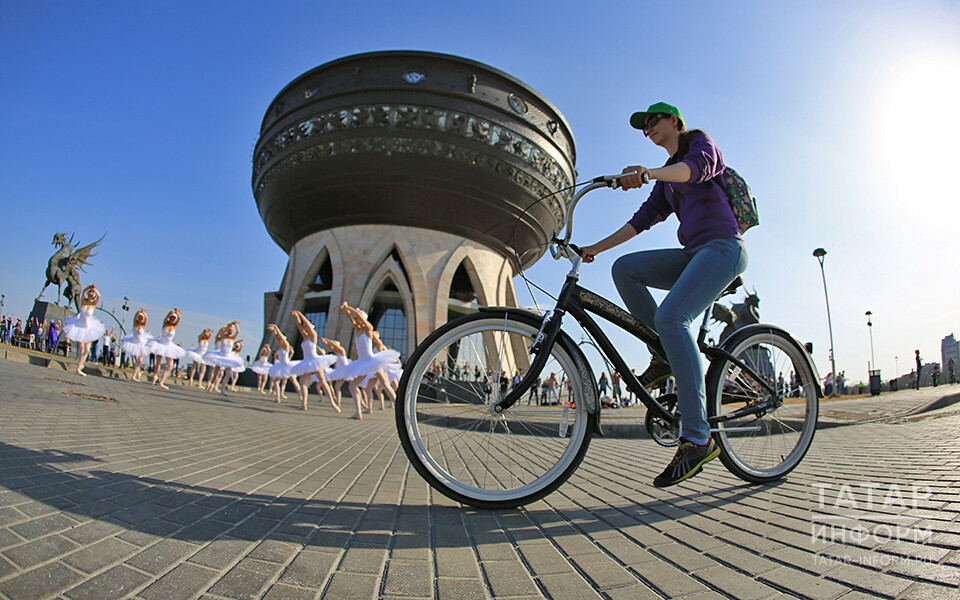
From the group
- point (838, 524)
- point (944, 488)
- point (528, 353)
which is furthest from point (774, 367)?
point (528, 353)

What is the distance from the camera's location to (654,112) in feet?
10.3

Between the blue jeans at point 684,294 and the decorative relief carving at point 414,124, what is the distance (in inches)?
925

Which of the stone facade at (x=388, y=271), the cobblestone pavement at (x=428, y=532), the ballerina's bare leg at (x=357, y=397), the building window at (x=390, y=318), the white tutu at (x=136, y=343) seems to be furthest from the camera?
the building window at (x=390, y=318)

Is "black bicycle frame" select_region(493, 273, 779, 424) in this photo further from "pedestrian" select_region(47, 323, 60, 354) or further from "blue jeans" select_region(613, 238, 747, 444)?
"pedestrian" select_region(47, 323, 60, 354)

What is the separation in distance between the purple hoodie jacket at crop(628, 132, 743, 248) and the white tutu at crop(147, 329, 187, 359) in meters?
16.6

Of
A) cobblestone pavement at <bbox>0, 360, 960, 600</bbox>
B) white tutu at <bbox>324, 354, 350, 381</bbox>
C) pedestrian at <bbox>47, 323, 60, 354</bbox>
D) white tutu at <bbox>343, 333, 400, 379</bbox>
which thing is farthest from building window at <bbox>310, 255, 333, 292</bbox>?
cobblestone pavement at <bbox>0, 360, 960, 600</bbox>

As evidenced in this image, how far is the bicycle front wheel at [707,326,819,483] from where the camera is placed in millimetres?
3012

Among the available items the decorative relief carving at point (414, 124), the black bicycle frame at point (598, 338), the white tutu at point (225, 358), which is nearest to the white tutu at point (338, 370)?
the white tutu at point (225, 358)

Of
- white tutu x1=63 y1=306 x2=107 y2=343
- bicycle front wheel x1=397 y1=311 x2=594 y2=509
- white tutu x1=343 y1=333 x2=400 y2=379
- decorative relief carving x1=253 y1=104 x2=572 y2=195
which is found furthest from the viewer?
decorative relief carving x1=253 y1=104 x2=572 y2=195

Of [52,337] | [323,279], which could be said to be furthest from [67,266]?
[323,279]

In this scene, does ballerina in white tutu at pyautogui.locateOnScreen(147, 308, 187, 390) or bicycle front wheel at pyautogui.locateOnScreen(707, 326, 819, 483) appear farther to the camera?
ballerina in white tutu at pyautogui.locateOnScreen(147, 308, 187, 390)

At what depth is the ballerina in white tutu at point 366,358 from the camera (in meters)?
11.0

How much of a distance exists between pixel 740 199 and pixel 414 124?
77.6ft

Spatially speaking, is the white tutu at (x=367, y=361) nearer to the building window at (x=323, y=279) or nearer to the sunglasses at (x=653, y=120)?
the sunglasses at (x=653, y=120)
